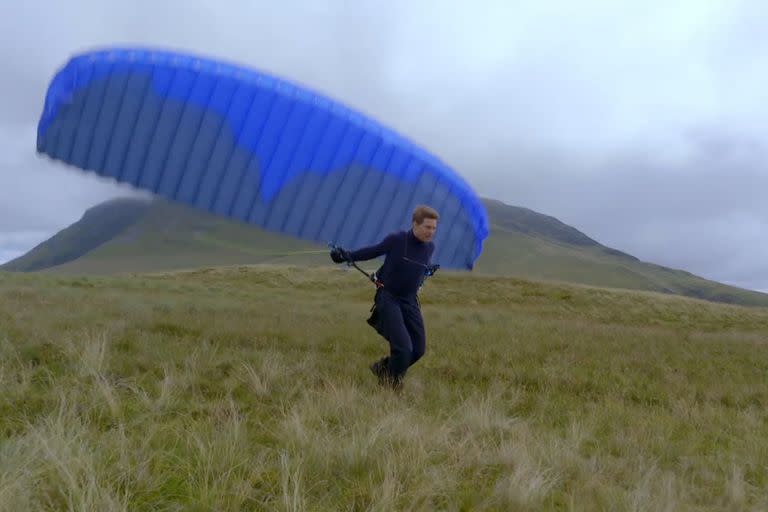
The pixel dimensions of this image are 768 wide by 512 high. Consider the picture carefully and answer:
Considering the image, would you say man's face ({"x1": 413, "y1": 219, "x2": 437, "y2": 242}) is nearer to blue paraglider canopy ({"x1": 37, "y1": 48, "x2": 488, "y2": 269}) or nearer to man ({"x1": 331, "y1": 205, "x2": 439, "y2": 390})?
man ({"x1": 331, "y1": 205, "x2": 439, "y2": 390})

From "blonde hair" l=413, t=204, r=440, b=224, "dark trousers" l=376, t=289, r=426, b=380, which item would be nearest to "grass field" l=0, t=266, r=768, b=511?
"dark trousers" l=376, t=289, r=426, b=380

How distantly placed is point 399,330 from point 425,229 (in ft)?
3.59

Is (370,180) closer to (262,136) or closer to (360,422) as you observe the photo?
(262,136)

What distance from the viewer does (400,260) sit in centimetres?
612

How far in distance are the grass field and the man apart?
0.54 metres

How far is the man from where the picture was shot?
6.01 meters

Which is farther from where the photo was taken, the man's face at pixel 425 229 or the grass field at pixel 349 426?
the man's face at pixel 425 229

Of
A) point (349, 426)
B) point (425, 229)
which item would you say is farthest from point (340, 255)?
point (349, 426)

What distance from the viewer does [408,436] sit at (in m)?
3.57

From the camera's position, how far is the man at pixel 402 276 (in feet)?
19.7

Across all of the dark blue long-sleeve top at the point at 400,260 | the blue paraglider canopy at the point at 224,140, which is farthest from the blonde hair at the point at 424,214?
the blue paraglider canopy at the point at 224,140

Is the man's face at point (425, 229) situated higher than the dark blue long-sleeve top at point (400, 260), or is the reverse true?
the man's face at point (425, 229)

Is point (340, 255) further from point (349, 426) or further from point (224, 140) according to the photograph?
point (224, 140)

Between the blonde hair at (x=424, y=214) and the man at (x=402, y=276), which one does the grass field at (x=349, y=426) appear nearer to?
the man at (x=402, y=276)
